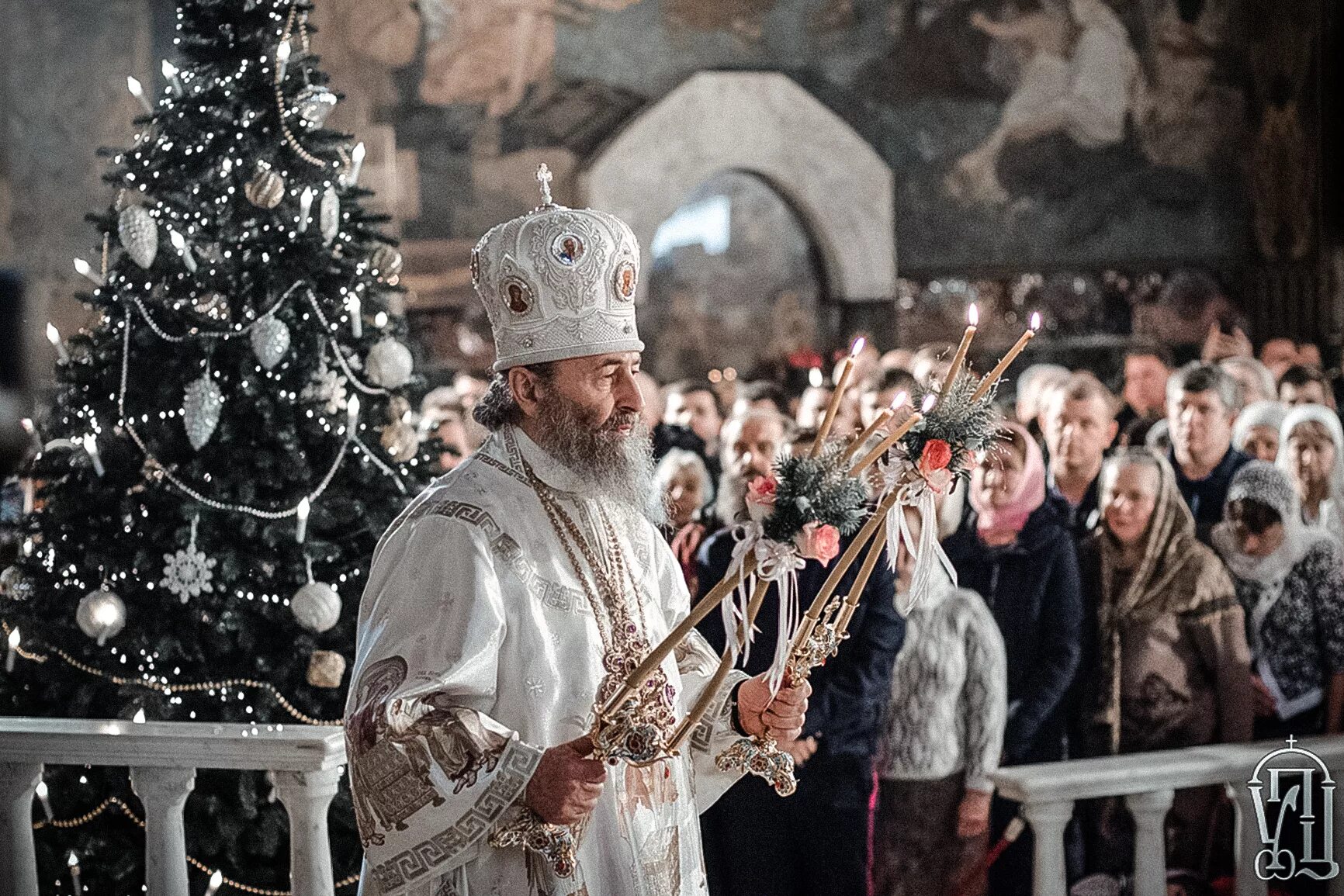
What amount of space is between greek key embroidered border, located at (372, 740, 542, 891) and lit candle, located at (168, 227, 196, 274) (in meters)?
2.67

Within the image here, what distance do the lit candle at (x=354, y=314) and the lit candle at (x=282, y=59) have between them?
687 millimetres

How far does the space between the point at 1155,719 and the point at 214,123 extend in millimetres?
3492

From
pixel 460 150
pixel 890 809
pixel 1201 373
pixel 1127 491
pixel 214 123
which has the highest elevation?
pixel 460 150

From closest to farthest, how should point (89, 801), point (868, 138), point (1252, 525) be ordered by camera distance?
point (89, 801)
point (1252, 525)
point (868, 138)

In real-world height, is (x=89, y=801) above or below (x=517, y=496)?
below

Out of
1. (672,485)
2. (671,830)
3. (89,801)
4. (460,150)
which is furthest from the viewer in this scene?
(460,150)

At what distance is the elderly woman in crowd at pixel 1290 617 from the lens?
5578 millimetres

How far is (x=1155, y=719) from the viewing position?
532 cm

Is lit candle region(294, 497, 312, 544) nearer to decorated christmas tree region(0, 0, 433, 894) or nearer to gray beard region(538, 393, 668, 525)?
decorated christmas tree region(0, 0, 433, 894)

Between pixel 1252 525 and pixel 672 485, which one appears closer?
pixel 1252 525

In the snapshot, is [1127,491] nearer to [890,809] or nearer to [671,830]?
[890,809]

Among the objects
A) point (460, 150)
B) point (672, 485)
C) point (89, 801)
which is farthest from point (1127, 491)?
point (460, 150)

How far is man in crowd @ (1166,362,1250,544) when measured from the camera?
20.3ft

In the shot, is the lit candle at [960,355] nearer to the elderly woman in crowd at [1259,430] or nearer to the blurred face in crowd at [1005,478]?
the blurred face in crowd at [1005,478]
